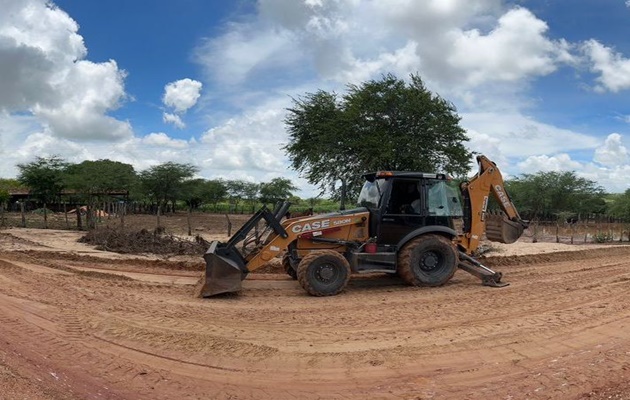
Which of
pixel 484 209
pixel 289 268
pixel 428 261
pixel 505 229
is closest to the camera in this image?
pixel 428 261

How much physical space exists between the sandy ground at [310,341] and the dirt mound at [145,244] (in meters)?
5.39

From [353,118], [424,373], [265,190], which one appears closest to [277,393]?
[424,373]

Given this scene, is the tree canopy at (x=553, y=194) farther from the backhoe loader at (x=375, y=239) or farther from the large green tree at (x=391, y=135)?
the backhoe loader at (x=375, y=239)

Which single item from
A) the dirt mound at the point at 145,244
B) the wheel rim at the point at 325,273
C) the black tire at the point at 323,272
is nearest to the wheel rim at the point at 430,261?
the black tire at the point at 323,272

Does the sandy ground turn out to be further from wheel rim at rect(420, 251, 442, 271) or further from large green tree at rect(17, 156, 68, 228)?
large green tree at rect(17, 156, 68, 228)

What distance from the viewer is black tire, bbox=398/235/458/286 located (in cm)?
1025

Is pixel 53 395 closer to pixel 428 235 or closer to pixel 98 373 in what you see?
pixel 98 373

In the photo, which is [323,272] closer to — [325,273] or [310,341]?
[325,273]

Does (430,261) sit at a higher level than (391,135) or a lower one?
lower

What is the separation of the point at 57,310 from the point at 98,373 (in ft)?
8.41

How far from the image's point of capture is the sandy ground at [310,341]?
496cm

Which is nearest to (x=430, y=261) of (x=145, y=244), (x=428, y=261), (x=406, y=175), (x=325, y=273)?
(x=428, y=261)

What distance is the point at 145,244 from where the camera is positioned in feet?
54.6

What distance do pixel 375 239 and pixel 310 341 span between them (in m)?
4.13
